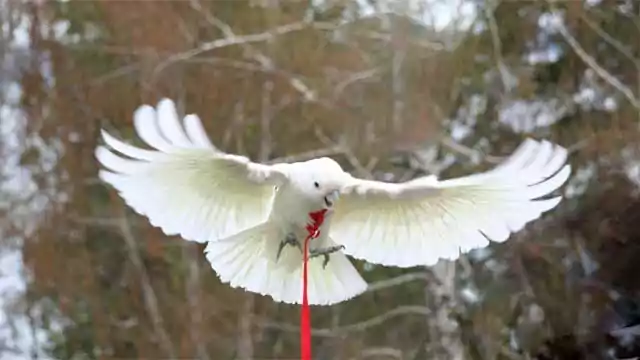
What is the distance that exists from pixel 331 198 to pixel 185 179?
116mm

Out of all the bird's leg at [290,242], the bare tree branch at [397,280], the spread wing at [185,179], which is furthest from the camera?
the bare tree branch at [397,280]

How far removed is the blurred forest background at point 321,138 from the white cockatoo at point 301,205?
0.40 m

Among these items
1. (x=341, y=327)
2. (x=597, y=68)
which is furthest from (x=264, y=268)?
(x=597, y=68)

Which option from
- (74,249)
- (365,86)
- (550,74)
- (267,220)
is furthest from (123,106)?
(550,74)

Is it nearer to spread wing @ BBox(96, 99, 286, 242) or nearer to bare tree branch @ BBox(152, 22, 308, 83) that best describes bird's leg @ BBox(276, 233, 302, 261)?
spread wing @ BBox(96, 99, 286, 242)

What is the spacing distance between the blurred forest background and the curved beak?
1.57 feet

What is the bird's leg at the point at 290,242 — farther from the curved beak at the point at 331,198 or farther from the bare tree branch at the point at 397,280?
the bare tree branch at the point at 397,280

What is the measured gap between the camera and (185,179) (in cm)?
64

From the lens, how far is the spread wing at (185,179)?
1.90 ft

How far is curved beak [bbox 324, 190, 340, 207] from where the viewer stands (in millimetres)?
640

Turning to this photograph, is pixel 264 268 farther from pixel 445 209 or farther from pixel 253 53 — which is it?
pixel 253 53

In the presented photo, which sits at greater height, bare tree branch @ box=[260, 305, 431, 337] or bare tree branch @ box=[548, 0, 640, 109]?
bare tree branch @ box=[548, 0, 640, 109]

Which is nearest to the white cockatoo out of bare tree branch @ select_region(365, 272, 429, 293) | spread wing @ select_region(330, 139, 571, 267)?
spread wing @ select_region(330, 139, 571, 267)

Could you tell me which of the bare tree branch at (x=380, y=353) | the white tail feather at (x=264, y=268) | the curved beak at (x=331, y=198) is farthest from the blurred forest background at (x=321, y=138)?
the curved beak at (x=331, y=198)
